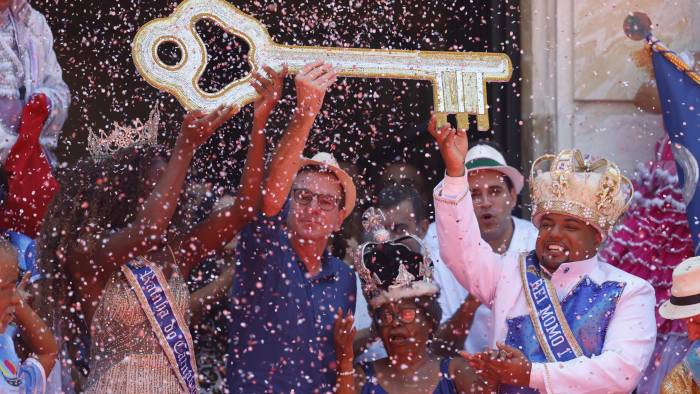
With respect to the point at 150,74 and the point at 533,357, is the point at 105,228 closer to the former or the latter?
the point at 150,74

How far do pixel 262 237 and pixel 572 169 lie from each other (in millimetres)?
1229

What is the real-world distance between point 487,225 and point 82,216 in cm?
182

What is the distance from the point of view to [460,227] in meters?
4.61

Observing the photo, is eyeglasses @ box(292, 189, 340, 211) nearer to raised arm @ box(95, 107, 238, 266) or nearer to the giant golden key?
raised arm @ box(95, 107, 238, 266)

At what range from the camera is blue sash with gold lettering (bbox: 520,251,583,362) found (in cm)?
448

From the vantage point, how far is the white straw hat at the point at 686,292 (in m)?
4.47

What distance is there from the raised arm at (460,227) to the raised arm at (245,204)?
62 centimetres

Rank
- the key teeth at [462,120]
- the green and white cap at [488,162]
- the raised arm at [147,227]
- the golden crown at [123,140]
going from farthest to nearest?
the green and white cap at [488,162]
the key teeth at [462,120]
the golden crown at [123,140]
the raised arm at [147,227]

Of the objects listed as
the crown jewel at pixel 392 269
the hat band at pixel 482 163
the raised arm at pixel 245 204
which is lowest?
the crown jewel at pixel 392 269

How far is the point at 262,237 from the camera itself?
4.62 m

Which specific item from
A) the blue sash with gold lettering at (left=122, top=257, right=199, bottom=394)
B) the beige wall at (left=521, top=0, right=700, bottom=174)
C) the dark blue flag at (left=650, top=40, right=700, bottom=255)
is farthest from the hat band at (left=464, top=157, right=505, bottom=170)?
the blue sash with gold lettering at (left=122, top=257, right=199, bottom=394)

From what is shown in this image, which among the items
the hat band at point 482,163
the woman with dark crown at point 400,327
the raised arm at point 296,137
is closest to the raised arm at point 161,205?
the raised arm at point 296,137

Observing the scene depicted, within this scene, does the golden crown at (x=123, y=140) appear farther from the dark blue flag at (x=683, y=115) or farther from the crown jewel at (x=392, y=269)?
the dark blue flag at (x=683, y=115)

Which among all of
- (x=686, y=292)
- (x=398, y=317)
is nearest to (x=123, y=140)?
(x=398, y=317)
